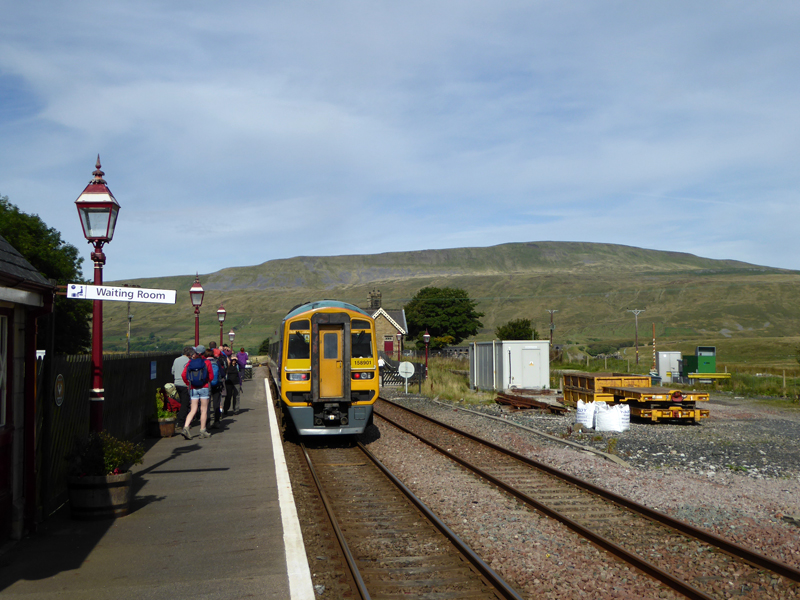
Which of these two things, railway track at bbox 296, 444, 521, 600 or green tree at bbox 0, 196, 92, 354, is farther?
green tree at bbox 0, 196, 92, 354

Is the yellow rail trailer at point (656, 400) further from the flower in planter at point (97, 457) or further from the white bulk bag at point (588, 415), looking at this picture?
the flower in planter at point (97, 457)

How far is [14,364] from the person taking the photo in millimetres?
6484

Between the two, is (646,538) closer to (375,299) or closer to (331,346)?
(331,346)

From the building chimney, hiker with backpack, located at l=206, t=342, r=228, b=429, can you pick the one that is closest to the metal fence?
hiker with backpack, located at l=206, t=342, r=228, b=429

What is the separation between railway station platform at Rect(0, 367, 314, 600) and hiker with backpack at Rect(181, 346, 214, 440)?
2938mm

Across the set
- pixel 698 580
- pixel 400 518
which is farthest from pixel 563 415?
pixel 698 580

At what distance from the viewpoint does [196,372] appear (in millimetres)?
12812

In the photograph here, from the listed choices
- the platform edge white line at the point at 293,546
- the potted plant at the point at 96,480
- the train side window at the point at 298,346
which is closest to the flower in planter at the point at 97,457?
the potted plant at the point at 96,480

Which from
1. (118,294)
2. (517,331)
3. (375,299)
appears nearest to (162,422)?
(118,294)

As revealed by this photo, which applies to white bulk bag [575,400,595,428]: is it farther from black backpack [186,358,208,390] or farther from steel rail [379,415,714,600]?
black backpack [186,358,208,390]

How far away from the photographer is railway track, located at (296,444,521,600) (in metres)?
5.63

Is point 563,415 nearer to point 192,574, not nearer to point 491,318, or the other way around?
point 192,574

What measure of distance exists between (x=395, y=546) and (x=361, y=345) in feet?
24.6

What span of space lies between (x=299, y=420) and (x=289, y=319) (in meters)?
2.11
